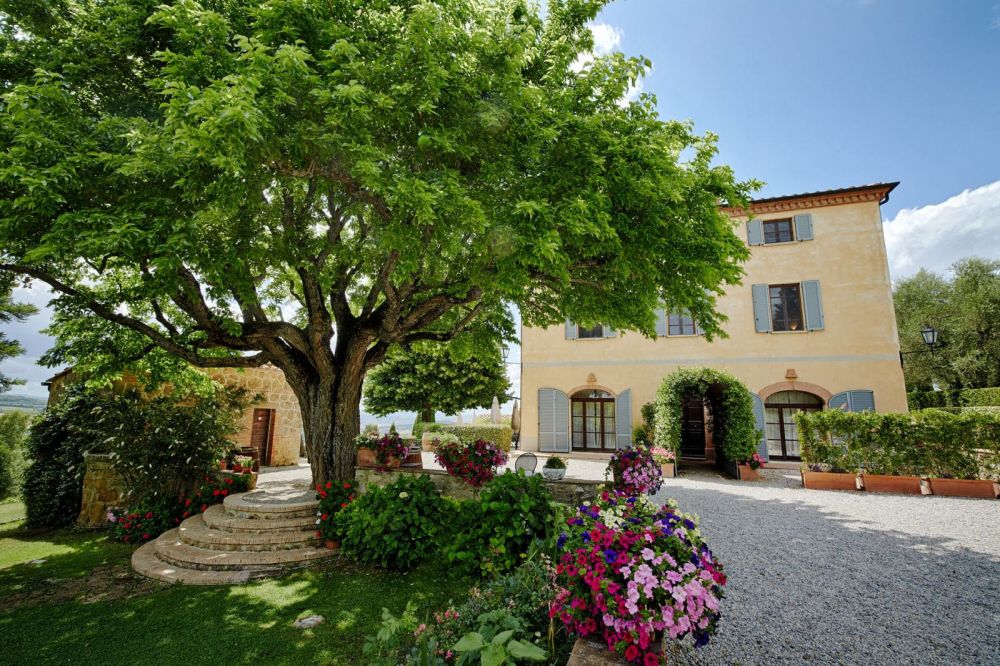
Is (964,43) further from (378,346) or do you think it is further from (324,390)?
(324,390)

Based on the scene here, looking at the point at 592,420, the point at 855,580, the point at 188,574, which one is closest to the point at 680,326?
the point at 592,420

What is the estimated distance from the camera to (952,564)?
532 centimetres

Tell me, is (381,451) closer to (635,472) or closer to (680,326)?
(635,472)

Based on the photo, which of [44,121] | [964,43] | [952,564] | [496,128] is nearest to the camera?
[44,121]

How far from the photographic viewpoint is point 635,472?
6543 millimetres

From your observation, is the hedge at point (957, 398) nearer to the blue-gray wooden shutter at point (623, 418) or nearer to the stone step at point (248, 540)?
the blue-gray wooden shutter at point (623, 418)

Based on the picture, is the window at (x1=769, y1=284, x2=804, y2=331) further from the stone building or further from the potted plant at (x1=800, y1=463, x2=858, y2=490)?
the stone building

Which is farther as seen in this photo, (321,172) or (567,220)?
(321,172)

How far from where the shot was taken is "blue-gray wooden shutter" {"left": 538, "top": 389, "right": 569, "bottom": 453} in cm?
1581

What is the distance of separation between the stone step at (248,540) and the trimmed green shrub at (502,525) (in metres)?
2.63

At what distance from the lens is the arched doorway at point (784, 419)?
14.0 meters

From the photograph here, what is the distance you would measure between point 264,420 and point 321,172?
40.8ft

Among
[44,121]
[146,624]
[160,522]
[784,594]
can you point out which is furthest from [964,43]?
[160,522]

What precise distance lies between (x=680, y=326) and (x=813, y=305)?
164 inches
